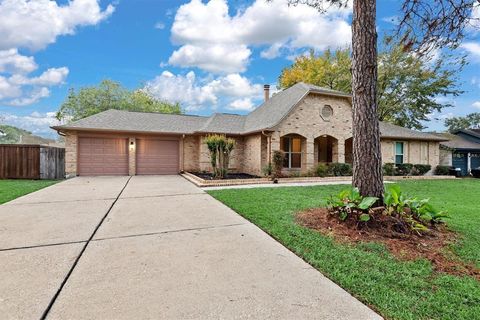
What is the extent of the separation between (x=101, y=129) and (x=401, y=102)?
2589 cm

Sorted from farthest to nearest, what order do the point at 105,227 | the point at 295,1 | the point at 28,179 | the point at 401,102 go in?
1. the point at 401,102
2. the point at 28,179
3. the point at 295,1
4. the point at 105,227

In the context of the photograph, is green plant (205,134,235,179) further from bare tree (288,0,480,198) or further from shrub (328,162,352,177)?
bare tree (288,0,480,198)

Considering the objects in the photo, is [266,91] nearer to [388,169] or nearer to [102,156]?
[388,169]

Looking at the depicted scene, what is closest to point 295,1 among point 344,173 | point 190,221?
point 190,221

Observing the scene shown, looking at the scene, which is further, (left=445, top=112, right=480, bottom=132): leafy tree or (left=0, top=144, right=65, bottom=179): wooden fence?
(left=445, top=112, right=480, bottom=132): leafy tree

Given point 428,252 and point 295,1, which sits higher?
point 295,1

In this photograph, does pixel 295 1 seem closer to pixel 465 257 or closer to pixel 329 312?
pixel 465 257

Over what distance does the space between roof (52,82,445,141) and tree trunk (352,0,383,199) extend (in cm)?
780

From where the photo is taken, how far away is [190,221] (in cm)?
490

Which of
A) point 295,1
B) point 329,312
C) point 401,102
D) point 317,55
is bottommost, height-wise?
point 329,312

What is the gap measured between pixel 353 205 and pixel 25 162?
49.3 ft

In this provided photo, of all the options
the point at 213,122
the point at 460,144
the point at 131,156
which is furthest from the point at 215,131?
the point at 460,144

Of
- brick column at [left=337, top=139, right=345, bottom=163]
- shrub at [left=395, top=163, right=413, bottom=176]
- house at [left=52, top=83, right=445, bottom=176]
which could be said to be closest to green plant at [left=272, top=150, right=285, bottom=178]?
house at [left=52, top=83, right=445, bottom=176]

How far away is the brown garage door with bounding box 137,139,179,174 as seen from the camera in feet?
48.4
